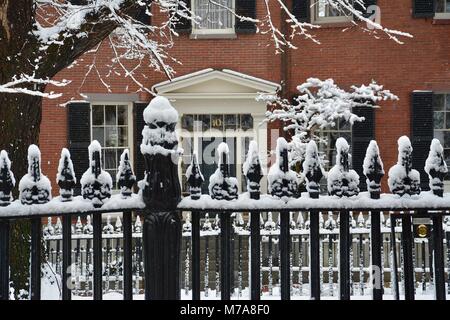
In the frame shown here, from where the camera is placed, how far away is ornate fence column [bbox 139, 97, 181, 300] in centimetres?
317

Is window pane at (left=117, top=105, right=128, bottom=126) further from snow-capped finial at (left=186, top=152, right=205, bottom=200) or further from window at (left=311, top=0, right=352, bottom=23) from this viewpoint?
snow-capped finial at (left=186, top=152, right=205, bottom=200)

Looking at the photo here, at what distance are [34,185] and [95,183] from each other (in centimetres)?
31

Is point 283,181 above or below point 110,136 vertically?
below

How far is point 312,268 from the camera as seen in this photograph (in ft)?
11.0

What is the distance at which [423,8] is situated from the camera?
47.4 feet

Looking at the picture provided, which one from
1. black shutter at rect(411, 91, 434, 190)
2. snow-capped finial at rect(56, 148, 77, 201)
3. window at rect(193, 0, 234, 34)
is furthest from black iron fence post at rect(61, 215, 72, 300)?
black shutter at rect(411, 91, 434, 190)

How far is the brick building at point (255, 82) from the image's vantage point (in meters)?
14.5

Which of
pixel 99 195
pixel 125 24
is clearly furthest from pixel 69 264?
pixel 125 24

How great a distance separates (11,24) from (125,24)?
1.15 m

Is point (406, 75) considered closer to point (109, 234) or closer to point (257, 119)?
point (257, 119)

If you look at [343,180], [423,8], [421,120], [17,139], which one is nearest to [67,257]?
[343,180]

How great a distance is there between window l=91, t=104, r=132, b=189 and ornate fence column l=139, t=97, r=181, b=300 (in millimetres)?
11972

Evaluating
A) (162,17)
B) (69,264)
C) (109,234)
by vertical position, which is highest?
(162,17)

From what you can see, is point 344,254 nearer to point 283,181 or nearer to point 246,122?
point 283,181
